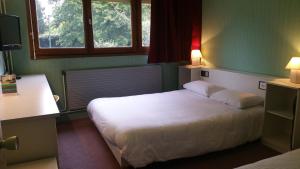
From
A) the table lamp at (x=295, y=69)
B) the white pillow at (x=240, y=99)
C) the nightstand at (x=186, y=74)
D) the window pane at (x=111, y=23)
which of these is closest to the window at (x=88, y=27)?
the window pane at (x=111, y=23)

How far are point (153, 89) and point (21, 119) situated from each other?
295cm

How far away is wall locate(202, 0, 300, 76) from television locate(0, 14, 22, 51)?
3016 millimetres

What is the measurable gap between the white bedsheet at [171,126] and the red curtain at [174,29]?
125cm

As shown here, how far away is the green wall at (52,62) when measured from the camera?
3375mm

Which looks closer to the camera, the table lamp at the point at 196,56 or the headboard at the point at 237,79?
the headboard at the point at 237,79

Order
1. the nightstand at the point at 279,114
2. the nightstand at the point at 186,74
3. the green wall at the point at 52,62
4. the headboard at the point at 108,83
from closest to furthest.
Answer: the nightstand at the point at 279,114 < the green wall at the point at 52,62 < the headboard at the point at 108,83 < the nightstand at the point at 186,74

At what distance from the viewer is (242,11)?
358 centimetres

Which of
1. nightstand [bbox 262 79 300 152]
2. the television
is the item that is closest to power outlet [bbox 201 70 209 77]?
nightstand [bbox 262 79 300 152]

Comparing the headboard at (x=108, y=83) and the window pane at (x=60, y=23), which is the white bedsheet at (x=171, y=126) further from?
the window pane at (x=60, y=23)

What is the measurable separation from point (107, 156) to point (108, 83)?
150 centimetres

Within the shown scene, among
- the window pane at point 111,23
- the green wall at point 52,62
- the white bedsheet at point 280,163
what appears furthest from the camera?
the window pane at point 111,23

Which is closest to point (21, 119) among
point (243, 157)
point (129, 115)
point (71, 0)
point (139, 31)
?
point (129, 115)

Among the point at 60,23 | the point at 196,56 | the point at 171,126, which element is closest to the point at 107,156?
the point at 171,126

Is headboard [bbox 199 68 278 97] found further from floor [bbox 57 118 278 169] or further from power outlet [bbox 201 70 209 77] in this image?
floor [bbox 57 118 278 169]
